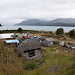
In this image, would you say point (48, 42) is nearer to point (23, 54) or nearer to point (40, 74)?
point (23, 54)

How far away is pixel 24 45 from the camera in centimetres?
1584

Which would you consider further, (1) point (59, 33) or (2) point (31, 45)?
(1) point (59, 33)

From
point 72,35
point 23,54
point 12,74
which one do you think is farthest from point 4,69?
point 72,35

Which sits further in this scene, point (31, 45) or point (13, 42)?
point (13, 42)

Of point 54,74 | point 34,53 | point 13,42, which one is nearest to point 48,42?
point 13,42

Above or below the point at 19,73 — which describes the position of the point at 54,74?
below

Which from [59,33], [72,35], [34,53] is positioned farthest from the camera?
[59,33]

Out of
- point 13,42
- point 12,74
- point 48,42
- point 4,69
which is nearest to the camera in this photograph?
point 12,74

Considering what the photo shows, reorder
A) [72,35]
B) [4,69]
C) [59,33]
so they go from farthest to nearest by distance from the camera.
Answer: [59,33]
[72,35]
[4,69]

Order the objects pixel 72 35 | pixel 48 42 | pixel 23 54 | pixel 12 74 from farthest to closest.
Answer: pixel 72 35 → pixel 48 42 → pixel 23 54 → pixel 12 74

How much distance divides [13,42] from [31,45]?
15104mm

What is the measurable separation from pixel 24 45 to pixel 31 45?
1.36m

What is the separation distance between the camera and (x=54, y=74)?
20.6 feet

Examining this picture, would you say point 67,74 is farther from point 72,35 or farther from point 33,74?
point 72,35
